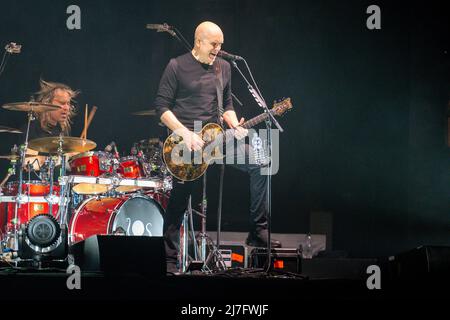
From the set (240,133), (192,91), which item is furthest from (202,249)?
(192,91)

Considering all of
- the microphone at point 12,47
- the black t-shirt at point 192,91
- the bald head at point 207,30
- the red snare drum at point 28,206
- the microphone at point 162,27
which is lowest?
the red snare drum at point 28,206

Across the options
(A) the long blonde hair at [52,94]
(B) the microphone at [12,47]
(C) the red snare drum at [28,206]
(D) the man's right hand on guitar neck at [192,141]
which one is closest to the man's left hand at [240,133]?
(D) the man's right hand on guitar neck at [192,141]

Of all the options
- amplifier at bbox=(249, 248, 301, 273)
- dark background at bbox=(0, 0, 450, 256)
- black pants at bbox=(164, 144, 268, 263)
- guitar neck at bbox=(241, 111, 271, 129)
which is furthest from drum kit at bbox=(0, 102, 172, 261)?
amplifier at bbox=(249, 248, 301, 273)

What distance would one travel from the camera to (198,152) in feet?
19.9

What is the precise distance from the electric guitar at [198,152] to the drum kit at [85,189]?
612mm

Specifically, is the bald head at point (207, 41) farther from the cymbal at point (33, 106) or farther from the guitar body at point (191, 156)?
the cymbal at point (33, 106)

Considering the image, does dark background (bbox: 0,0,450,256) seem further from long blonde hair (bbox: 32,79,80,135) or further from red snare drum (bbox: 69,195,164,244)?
red snare drum (bbox: 69,195,164,244)

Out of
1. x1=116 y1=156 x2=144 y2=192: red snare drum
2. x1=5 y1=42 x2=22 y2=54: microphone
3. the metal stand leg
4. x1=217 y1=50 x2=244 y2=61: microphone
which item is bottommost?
the metal stand leg

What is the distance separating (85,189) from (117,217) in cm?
63

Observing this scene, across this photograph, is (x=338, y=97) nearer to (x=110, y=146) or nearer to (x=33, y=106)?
(x=110, y=146)

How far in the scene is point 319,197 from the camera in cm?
710

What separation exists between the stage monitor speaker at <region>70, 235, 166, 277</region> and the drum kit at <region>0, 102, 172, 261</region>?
6.87 ft

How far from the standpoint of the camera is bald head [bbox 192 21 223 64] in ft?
21.3

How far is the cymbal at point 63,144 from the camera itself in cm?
636
